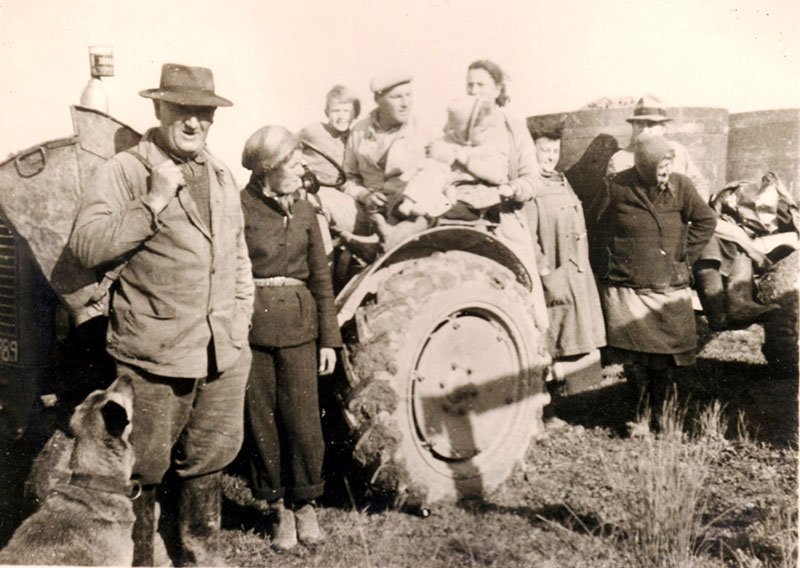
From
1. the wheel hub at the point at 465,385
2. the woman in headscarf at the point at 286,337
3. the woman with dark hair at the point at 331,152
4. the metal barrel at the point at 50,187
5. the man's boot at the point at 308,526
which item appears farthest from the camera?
the woman with dark hair at the point at 331,152

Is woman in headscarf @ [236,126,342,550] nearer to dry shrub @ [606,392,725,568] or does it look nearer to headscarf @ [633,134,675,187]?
dry shrub @ [606,392,725,568]

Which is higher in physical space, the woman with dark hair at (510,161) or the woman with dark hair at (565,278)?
the woman with dark hair at (510,161)

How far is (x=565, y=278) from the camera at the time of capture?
5125 mm

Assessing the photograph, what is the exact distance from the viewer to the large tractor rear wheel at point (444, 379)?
3.77 m

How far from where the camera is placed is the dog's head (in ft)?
10.5

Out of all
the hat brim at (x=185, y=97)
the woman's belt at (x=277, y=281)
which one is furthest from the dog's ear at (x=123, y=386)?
the hat brim at (x=185, y=97)

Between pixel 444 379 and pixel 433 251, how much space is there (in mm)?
674

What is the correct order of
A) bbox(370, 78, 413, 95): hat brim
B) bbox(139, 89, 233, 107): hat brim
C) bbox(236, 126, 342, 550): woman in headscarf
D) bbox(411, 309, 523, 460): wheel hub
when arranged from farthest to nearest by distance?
bbox(370, 78, 413, 95): hat brim, bbox(411, 309, 523, 460): wheel hub, bbox(236, 126, 342, 550): woman in headscarf, bbox(139, 89, 233, 107): hat brim

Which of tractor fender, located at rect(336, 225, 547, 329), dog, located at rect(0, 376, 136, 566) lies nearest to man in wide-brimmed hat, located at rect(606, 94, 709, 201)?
tractor fender, located at rect(336, 225, 547, 329)

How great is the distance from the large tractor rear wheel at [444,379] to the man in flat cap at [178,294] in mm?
639

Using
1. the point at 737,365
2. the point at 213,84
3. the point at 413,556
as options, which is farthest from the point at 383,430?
the point at 737,365

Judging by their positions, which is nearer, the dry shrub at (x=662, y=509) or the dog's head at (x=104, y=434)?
the dog's head at (x=104, y=434)

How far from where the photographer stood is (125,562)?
11.2ft

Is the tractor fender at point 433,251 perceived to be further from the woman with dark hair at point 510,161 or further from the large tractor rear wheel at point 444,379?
the woman with dark hair at point 510,161
